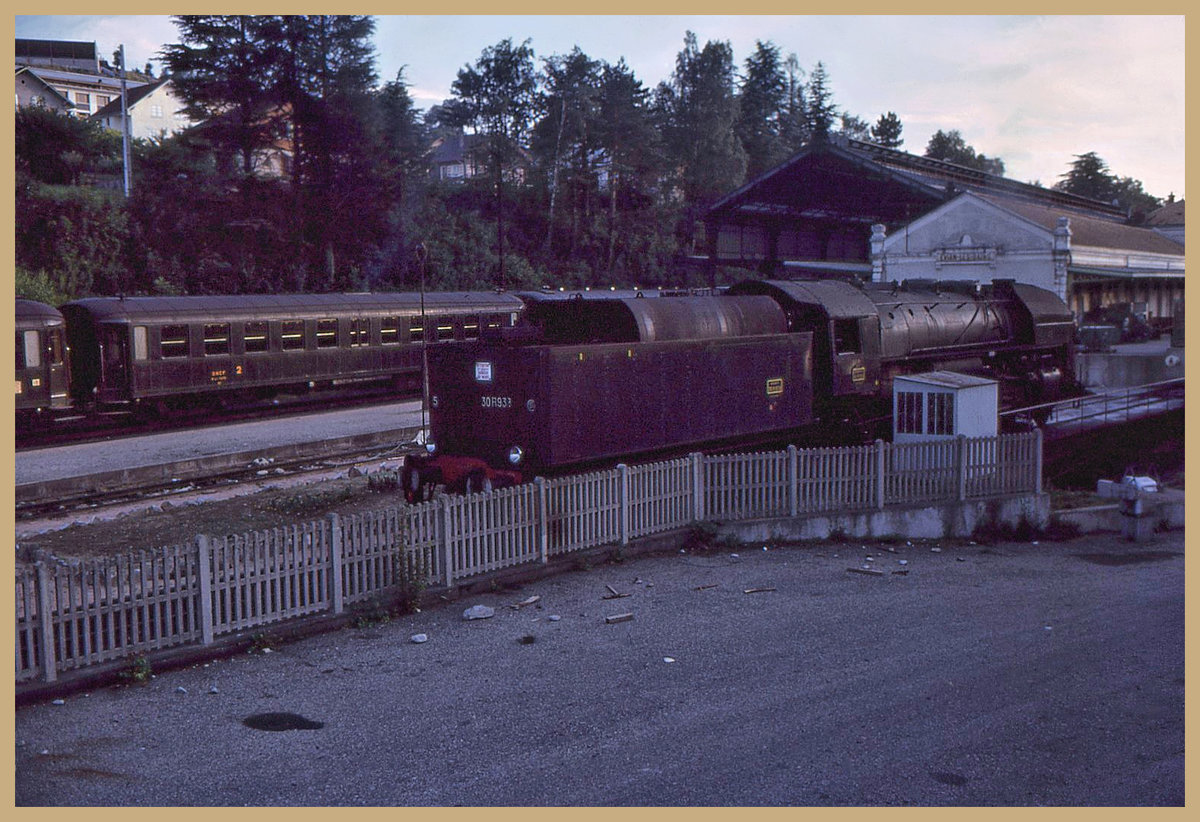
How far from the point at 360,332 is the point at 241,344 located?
11.6 ft

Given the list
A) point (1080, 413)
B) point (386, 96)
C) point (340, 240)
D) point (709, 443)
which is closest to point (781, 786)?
point (709, 443)

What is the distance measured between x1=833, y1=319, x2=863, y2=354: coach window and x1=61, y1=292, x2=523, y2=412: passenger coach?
923 centimetres

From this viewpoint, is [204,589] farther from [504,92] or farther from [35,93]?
[504,92]

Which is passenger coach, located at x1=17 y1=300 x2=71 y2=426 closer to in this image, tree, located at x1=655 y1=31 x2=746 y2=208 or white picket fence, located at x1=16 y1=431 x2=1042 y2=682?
white picket fence, located at x1=16 y1=431 x2=1042 y2=682

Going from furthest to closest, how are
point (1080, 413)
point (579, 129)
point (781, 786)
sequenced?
point (579, 129) < point (1080, 413) < point (781, 786)

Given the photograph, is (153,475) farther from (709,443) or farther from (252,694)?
(252,694)

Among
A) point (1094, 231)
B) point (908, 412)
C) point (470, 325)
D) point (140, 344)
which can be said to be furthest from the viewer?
point (1094, 231)

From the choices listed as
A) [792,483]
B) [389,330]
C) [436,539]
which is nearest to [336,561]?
[436,539]

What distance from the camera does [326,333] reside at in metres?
26.7

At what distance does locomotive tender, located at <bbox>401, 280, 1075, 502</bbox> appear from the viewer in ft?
45.3

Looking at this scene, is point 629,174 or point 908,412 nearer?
point 908,412

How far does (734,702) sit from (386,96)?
42903mm

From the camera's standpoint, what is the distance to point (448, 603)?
35.4ft

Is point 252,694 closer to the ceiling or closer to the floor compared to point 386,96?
closer to the floor
